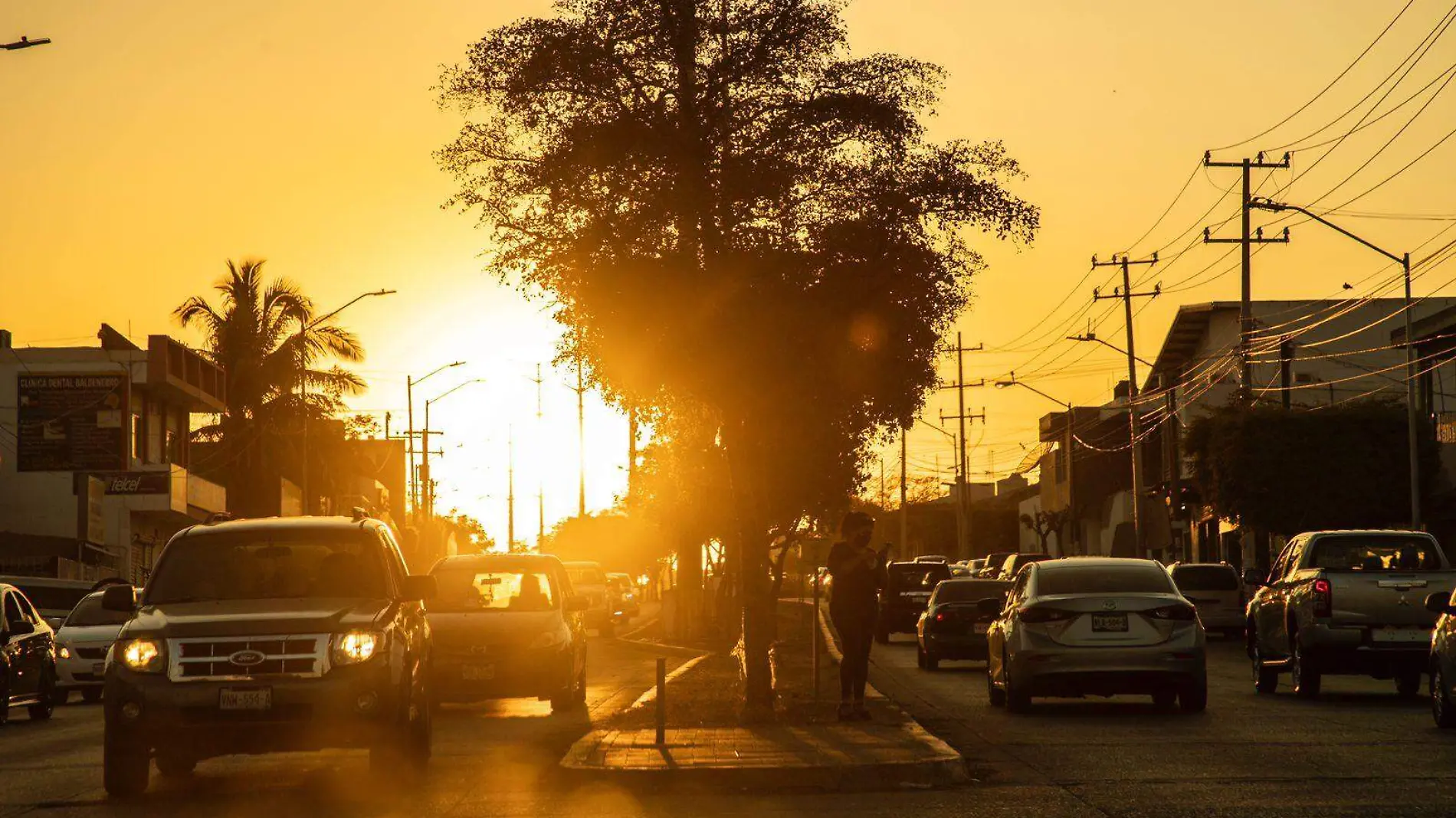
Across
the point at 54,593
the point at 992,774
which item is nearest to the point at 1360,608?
the point at 992,774

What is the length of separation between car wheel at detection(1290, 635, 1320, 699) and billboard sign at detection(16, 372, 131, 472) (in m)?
35.9

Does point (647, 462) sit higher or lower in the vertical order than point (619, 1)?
lower

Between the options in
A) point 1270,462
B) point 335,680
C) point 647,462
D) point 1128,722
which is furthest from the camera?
point 1270,462

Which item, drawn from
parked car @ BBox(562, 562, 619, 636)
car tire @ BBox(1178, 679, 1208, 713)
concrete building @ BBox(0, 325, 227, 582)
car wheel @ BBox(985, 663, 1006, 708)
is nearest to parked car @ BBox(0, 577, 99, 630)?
concrete building @ BBox(0, 325, 227, 582)

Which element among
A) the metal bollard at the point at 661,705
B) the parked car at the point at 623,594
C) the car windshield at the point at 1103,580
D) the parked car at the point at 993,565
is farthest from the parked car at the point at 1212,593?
the metal bollard at the point at 661,705

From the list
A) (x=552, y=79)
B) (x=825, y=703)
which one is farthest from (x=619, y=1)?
(x=825, y=703)

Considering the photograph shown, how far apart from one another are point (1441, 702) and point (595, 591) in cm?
3224

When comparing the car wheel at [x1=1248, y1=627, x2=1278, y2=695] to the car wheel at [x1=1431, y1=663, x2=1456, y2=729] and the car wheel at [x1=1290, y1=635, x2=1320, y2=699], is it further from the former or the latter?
the car wheel at [x1=1431, y1=663, x2=1456, y2=729]

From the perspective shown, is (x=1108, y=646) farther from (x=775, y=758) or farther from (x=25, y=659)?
(x=25, y=659)

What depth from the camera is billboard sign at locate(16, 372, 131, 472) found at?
1932 inches

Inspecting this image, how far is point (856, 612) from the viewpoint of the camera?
689 inches

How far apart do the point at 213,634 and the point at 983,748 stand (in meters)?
6.38

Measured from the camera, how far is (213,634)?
12477mm

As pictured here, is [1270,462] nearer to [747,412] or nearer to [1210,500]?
[1210,500]
